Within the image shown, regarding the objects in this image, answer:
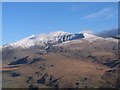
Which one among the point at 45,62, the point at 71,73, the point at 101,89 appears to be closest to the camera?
the point at 101,89

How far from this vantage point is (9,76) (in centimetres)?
9644

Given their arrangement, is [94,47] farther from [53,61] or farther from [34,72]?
[34,72]

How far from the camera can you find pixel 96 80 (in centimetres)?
7519

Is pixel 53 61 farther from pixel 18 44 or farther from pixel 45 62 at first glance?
pixel 18 44

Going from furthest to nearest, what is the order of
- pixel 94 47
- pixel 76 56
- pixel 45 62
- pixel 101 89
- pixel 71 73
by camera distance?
pixel 94 47 < pixel 76 56 < pixel 45 62 < pixel 71 73 < pixel 101 89

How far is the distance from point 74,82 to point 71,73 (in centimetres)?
1188

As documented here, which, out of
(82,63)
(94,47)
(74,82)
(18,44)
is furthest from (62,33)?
(74,82)

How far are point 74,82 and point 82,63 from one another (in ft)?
93.2

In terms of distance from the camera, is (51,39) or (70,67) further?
(51,39)

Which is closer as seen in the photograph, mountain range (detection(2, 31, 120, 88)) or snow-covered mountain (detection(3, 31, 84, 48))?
mountain range (detection(2, 31, 120, 88))

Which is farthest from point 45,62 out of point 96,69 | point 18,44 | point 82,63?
point 18,44

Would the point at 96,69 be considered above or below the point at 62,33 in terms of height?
below

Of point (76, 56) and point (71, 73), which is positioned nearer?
point (71, 73)

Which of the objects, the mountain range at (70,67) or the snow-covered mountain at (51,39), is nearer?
the mountain range at (70,67)
